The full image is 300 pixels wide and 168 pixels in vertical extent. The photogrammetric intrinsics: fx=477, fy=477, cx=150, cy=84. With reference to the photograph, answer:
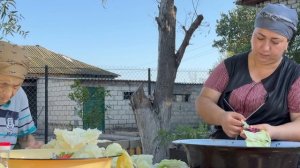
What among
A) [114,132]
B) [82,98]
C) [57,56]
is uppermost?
[57,56]

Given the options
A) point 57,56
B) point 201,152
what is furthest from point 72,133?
point 57,56

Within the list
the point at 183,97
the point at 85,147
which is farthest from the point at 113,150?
the point at 183,97

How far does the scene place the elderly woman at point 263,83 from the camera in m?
1.97

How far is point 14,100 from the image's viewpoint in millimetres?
2324

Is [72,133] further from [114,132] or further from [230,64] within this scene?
[114,132]

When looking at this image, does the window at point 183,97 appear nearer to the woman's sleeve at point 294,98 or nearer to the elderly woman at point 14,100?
the elderly woman at point 14,100

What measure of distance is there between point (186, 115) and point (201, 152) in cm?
1164

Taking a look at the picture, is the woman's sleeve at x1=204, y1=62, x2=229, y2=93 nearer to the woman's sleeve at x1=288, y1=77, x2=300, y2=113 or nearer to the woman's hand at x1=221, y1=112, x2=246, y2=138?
the woman's sleeve at x1=288, y1=77, x2=300, y2=113

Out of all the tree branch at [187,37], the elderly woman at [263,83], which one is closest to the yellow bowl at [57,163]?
the elderly woman at [263,83]

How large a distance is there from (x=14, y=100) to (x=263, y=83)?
118cm

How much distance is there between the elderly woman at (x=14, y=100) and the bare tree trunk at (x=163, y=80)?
3001 millimetres

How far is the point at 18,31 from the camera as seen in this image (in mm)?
4285

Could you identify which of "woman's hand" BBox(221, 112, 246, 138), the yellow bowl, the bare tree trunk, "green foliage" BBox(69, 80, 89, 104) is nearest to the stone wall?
"green foliage" BBox(69, 80, 89, 104)

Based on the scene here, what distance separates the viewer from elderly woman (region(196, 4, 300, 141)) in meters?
1.97
